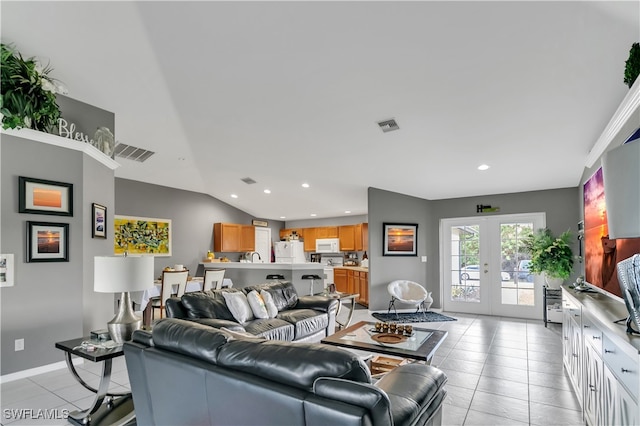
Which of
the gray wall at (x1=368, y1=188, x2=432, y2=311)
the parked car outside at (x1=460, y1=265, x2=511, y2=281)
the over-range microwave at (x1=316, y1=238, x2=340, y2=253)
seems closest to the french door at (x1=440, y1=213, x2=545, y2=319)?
the parked car outside at (x1=460, y1=265, x2=511, y2=281)

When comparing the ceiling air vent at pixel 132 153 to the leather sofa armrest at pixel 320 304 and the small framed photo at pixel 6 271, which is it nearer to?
the small framed photo at pixel 6 271

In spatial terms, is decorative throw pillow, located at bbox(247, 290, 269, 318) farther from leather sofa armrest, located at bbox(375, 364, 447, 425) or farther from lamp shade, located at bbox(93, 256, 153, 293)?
leather sofa armrest, located at bbox(375, 364, 447, 425)

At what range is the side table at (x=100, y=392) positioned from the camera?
2.39m

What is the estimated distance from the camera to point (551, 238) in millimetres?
5898

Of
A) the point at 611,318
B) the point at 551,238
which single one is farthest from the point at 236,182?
Result: the point at 611,318

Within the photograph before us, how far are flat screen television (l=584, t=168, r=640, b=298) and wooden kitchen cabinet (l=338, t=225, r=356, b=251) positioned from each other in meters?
5.86

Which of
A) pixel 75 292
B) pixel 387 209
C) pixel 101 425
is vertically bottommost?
pixel 101 425

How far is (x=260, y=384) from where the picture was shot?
4.53 feet

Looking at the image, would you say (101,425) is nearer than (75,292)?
Yes

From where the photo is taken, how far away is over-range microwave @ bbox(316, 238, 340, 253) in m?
9.58

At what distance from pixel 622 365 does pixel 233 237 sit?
324 inches

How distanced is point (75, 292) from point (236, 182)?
13.5 ft

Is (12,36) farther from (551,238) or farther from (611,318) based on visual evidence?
(551,238)

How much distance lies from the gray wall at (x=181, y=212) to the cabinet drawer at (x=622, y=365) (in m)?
7.48
